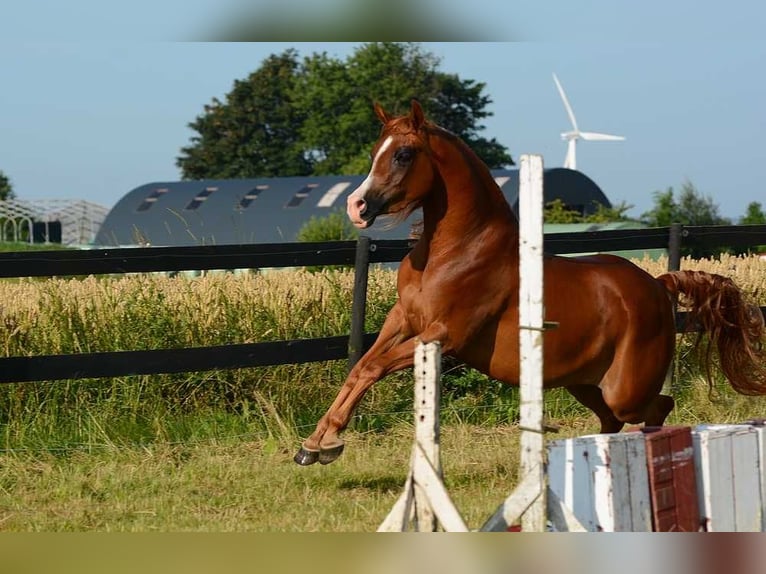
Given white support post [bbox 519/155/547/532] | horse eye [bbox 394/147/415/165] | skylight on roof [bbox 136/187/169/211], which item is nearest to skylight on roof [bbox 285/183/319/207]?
skylight on roof [bbox 136/187/169/211]

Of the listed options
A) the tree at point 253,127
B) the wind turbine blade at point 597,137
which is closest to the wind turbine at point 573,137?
the wind turbine blade at point 597,137

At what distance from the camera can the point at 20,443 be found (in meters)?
6.96

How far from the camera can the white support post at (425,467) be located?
3.64 metres

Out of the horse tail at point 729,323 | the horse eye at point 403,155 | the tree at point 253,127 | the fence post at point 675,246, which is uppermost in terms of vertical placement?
the tree at point 253,127

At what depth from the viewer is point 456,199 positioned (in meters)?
5.24

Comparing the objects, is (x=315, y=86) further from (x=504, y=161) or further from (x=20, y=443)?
(x=20, y=443)

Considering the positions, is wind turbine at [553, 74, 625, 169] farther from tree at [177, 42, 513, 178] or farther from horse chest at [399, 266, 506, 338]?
horse chest at [399, 266, 506, 338]


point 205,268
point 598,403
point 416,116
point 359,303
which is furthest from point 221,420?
point 416,116

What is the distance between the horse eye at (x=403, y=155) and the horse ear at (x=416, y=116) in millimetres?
132

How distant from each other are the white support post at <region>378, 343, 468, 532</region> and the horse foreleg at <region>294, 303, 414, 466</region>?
135 centimetres

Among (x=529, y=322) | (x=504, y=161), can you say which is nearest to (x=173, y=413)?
(x=529, y=322)

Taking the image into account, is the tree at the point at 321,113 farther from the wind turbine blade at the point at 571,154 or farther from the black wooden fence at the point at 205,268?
the black wooden fence at the point at 205,268

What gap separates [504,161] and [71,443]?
56523mm

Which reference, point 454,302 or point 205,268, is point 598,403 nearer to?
point 454,302
